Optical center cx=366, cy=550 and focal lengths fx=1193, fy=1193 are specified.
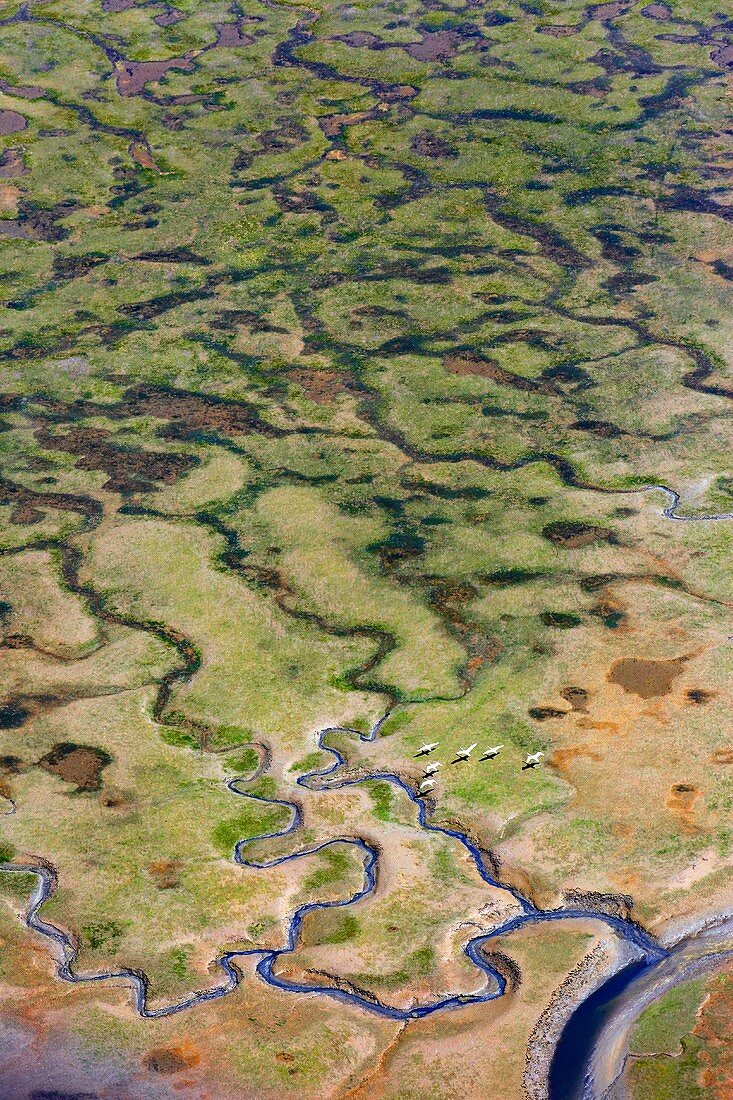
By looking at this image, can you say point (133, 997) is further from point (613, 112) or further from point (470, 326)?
point (613, 112)

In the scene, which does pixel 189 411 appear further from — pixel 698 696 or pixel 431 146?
pixel 431 146

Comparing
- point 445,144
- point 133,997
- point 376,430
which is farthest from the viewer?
point 445,144

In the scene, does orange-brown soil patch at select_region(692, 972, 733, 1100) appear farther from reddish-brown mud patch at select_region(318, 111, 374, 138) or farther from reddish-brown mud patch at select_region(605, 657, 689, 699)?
reddish-brown mud patch at select_region(318, 111, 374, 138)

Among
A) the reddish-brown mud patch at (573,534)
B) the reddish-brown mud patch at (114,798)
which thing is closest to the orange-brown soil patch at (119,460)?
the reddish-brown mud patch at (573,534)

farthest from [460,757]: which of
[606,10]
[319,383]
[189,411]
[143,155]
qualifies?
[606,10]

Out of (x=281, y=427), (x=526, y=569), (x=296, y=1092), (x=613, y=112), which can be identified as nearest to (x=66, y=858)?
(x=296, y=1092)

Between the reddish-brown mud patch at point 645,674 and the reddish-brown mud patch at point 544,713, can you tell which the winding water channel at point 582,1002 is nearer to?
the reddish-brown mud patch at point 544,713
